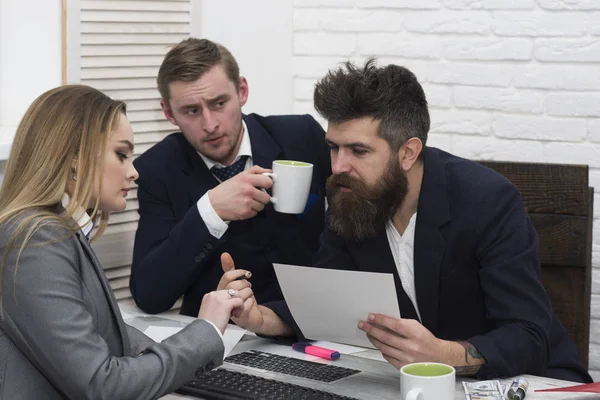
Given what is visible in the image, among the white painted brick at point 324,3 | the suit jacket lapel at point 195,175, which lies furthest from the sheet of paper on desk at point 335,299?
the white painted brick at point 324,3

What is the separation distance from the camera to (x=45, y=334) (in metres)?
1.55

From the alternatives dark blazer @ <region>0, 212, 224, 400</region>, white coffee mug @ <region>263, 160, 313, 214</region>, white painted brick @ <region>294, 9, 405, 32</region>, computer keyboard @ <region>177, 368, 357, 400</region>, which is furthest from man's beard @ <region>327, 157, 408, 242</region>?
white painted brick @ <region>294, 9, 405, 32</region>

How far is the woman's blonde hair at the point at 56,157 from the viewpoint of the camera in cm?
165

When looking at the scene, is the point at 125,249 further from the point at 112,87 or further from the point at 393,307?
the point at 393,307

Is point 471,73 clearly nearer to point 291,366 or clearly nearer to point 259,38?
point 259,38

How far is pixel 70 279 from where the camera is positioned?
1.60 meters

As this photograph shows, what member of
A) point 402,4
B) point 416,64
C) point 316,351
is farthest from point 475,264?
point 402,4

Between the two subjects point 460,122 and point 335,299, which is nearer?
point 335,299

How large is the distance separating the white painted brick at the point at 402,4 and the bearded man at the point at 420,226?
2.67ft

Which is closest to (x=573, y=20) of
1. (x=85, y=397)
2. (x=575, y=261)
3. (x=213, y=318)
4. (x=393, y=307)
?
(x=575, y=261)

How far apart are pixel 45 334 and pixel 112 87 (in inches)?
61.6

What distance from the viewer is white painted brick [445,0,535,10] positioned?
9.29 ft

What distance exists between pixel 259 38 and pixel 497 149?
3.26 ft

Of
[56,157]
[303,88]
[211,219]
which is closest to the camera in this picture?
[56,157]
